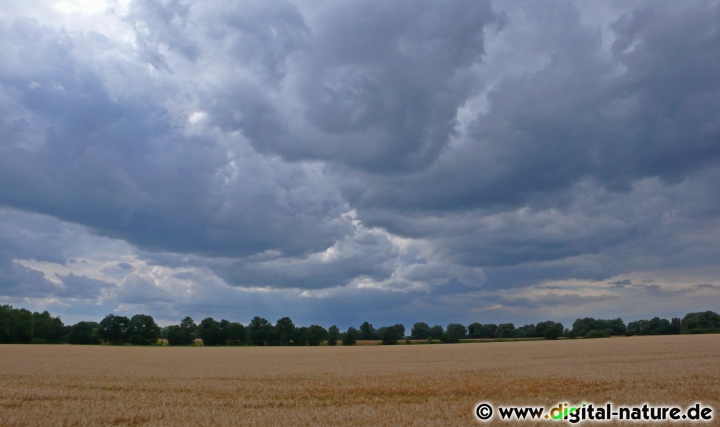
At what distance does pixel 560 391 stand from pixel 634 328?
179 meters

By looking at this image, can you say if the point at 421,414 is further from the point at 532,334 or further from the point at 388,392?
the point at 532,334

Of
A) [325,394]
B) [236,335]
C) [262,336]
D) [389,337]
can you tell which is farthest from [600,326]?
[325,394]

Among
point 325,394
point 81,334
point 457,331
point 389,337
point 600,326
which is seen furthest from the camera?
point 600,326

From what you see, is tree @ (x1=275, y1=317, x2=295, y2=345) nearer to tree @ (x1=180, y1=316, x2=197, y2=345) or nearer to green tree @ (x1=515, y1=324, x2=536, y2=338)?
tree @ (x1=180, y1=316, x2=197, y2=345)

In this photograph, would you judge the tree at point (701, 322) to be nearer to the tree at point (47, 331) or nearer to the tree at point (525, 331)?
the tree at point (525, 331)

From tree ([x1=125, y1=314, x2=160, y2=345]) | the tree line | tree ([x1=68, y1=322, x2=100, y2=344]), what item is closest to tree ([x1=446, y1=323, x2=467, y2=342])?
the tree line

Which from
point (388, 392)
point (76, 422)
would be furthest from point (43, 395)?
point (388, 392)

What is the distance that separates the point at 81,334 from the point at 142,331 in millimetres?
16646

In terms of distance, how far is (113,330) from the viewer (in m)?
149

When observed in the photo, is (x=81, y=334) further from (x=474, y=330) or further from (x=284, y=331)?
(x=474, y=330)

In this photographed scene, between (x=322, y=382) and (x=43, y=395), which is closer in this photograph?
(x=43, y=395)

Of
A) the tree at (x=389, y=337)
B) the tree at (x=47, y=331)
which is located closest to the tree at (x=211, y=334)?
the tree at (x=47, y=331)

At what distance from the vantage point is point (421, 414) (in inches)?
770

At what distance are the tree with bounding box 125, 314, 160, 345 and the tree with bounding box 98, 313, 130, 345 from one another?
150 cm
